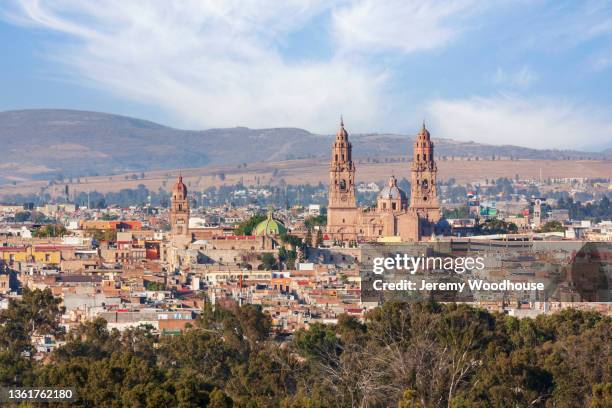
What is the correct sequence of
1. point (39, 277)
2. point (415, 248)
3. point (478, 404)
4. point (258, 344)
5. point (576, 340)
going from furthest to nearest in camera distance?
point (415, 248)
point (39, 277)
point (258, 344)
point (576, 340)
point (478, 404)

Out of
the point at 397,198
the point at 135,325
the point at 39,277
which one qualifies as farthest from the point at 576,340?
the point at 397,198

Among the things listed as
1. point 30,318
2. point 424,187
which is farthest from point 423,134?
point 30,318

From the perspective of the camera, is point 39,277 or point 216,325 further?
point 39,277

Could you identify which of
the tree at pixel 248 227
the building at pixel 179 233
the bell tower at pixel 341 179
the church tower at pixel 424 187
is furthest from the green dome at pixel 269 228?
the church tower at pixel 424 187

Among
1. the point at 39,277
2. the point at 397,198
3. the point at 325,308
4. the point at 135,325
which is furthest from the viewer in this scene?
the point at 397,198

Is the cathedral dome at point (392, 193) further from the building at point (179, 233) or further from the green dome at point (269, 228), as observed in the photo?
the building at point (179, 233)

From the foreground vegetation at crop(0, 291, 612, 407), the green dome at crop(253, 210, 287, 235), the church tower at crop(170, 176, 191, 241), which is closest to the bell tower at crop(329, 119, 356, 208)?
the green dome at crop(253, 210, 287, 235)

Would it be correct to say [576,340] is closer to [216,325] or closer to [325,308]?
[216,325]

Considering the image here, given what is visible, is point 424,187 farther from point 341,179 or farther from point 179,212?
point 179,212
